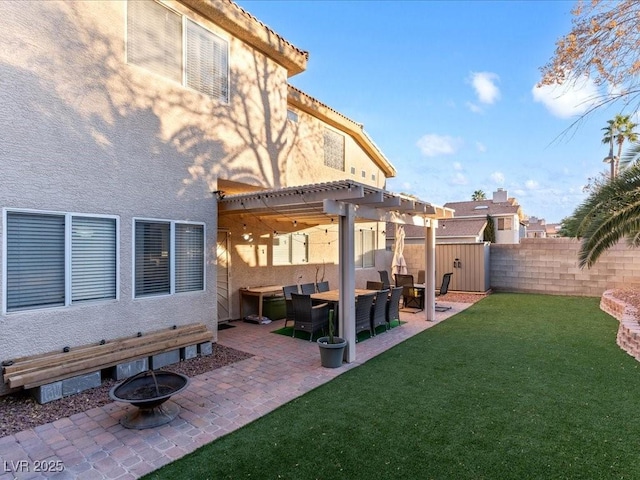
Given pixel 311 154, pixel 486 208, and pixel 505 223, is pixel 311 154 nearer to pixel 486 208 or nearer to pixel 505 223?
pixel 505 223

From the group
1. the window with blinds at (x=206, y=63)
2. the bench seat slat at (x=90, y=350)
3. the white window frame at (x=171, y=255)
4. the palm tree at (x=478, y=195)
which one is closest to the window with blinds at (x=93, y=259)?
the white window frame at (x=171, y=255)

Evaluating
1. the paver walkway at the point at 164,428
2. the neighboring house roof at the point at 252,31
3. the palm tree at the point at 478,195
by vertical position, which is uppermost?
the palm tree at the point at 478,195

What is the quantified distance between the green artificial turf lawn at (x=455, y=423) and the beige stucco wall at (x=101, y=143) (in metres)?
3.28

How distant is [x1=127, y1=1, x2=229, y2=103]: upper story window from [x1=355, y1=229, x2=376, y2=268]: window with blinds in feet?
29.2

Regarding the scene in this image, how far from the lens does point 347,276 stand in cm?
670

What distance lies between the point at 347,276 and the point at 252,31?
6088 millimetres

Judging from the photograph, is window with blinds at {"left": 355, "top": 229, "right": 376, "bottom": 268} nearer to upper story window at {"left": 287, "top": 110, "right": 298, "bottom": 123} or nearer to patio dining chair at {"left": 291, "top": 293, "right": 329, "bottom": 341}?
upper story window at {"left": 287, "top": 110, "right": 298, "bottom": 123}

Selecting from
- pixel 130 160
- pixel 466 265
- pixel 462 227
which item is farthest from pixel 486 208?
pixel 130 160

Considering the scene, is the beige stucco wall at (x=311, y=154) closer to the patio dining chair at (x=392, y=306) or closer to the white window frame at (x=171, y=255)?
the white window frame at (x=171, y=255)

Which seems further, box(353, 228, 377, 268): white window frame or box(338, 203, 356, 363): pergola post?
box(353, 228, 377, 268): white window frame

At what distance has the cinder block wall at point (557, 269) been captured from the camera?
13.7 meters

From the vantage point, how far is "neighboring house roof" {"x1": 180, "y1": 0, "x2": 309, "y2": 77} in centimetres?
734

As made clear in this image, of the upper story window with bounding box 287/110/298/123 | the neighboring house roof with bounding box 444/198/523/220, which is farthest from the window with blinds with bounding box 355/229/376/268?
the neighboring house roof with bounding box 444/198/523/220

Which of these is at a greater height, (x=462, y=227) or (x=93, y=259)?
(x=462, y=227)
